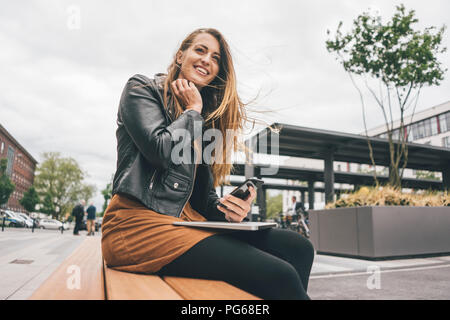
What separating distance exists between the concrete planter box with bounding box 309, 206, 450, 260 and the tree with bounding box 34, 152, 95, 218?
6969cm

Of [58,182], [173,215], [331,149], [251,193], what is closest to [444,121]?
[331,149]

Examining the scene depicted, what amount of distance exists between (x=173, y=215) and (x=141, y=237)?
0.17m

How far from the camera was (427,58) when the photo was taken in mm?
10086

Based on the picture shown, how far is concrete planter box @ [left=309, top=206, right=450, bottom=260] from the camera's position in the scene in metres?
7.48

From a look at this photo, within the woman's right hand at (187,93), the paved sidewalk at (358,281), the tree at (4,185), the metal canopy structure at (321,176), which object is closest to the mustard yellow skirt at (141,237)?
the woman's right hand at (187,93)

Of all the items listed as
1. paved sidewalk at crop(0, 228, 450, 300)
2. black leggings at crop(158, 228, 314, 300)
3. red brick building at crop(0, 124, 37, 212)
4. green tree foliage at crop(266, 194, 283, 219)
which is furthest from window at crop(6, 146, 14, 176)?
black leggings at crop(158, 228, 314, 300)

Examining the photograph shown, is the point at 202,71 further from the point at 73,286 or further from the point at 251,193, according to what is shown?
the point at 73,286

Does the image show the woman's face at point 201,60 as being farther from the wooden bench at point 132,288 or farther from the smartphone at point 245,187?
the wooden bench at point 132,288

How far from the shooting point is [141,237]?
125cm

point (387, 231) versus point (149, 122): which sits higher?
point (149, 122)

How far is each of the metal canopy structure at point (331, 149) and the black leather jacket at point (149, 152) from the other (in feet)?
32.8

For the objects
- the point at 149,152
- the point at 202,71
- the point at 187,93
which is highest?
the point at 202,71

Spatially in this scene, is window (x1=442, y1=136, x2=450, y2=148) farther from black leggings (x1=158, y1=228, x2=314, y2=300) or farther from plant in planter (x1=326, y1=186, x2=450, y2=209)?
black leggings (x1=158, y1=228, x2=314, y2=300)
